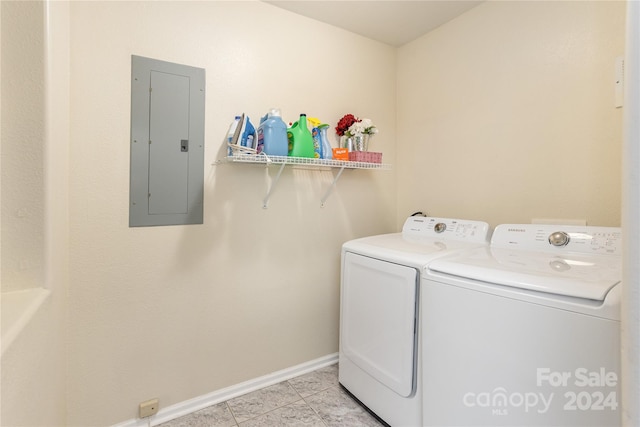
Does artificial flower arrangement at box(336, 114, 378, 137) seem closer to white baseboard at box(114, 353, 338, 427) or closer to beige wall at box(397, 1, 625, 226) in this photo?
beige wall at box(397, 1, 625, 226)

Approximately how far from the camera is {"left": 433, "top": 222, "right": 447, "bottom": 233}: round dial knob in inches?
76.1

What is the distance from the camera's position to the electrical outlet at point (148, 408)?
1598mm

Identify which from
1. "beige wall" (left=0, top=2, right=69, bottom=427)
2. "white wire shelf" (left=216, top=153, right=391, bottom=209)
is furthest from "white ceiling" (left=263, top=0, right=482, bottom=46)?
"beige wall" (left=0, top=2, right=69, bottom=427)

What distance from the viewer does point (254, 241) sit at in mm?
1928

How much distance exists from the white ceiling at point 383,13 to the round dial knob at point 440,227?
143 centimetres

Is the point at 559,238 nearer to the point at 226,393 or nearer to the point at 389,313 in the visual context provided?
the point at 389,313

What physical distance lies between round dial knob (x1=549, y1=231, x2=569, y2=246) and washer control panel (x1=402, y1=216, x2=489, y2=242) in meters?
0.32

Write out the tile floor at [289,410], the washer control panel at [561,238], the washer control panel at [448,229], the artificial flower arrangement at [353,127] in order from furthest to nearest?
the artificial flower arrangement at [353,127] → the washer control panel at [448,229] → the tile floor at [289,410] → the washer control panel at [561,238]

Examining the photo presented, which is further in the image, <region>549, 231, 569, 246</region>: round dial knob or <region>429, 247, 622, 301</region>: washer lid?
<region>549, 231, 569, 246</region>: round dial knob

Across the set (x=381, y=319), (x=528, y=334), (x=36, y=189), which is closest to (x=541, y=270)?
(x=528, y=334)

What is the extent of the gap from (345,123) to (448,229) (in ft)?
3.29

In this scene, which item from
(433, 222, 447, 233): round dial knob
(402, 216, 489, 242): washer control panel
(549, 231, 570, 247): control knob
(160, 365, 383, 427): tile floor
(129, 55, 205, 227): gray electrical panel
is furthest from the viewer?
(433, 222, 447, 233): round dial knob

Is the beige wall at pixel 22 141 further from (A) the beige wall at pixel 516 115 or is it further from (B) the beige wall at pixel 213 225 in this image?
(A) the beige wall at pixel 516 115

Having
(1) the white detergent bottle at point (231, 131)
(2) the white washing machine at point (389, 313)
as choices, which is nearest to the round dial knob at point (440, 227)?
(2) the white washing machine at point (389, 313)
